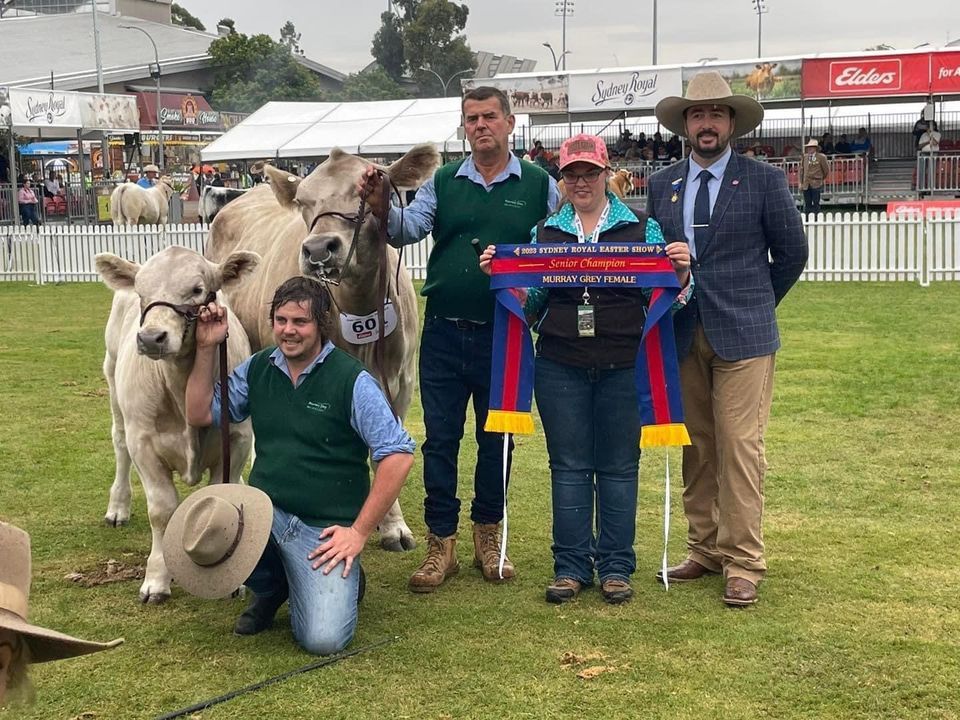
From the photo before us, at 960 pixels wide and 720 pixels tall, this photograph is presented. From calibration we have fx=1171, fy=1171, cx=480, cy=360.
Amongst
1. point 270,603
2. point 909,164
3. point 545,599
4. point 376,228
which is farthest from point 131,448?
point 909,164

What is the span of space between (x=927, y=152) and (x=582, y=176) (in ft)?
87.0

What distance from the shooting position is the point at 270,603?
4.93m

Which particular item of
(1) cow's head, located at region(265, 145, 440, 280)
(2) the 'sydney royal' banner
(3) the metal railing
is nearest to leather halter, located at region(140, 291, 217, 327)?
(1) cow's head, located at region(265, 145, 440, 280)

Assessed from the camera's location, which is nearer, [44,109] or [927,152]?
[44,109]

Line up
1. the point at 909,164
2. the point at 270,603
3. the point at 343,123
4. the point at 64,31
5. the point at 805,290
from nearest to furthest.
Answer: the point at 270,603 → the point at 805,290 → the point at 909,164 → the point at 343,123 → the point at 64,31

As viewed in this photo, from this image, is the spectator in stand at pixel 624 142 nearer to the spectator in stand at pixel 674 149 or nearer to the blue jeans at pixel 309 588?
the spectator in stand at pixel 674 149

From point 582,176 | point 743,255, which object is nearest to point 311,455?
point 582,176

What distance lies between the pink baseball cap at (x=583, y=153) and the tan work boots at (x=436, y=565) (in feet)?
6.22

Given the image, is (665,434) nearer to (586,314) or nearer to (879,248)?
(586,314)

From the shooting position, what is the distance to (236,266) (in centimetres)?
521

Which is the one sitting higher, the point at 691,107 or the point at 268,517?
the point at 691,107

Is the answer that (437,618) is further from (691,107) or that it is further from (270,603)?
(691,107)

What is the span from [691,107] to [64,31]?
83566 millimetres

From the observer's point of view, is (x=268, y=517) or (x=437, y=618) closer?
(x=268, y=517)
